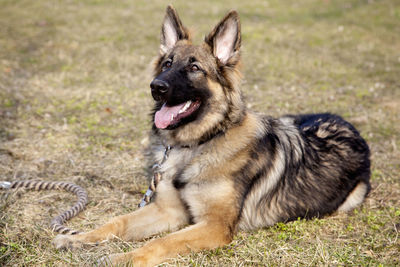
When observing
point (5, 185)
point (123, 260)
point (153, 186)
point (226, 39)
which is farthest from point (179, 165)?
point (5, 185)

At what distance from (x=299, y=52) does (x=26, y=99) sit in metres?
7.76

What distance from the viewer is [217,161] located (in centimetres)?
376

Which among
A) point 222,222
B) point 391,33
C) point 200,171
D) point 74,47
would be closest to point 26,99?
point 74,47

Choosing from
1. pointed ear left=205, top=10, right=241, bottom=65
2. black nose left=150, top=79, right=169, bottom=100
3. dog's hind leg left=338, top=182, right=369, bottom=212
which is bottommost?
dog's hind leg left=338, top=182, right=369, bottom=212

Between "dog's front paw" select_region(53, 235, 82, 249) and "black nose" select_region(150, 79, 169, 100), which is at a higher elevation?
"black nose" select_region(150, 79, 169, 100)

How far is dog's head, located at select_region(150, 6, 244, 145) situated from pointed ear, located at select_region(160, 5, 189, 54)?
211 millimetres

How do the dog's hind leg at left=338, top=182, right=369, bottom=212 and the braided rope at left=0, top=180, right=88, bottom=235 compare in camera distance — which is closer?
the braided rope at left=0, top=180, right=88, bottom=235

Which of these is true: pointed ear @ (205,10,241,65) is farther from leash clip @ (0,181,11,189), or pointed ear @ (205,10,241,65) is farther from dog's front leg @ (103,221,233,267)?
leash clip @ (0,181,11,189)

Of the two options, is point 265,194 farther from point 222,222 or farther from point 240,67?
point 240,67

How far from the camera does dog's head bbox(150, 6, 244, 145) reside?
150 inches

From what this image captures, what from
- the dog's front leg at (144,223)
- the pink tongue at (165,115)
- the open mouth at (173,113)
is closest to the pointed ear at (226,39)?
the open mouth at (173,113)

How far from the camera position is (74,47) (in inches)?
405

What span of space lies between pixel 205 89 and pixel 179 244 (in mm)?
1622

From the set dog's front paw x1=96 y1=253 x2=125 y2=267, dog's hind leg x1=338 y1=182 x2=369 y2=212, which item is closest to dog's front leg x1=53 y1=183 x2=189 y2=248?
dog's front paw x1=96 y1=253 x2=125 y2=267
